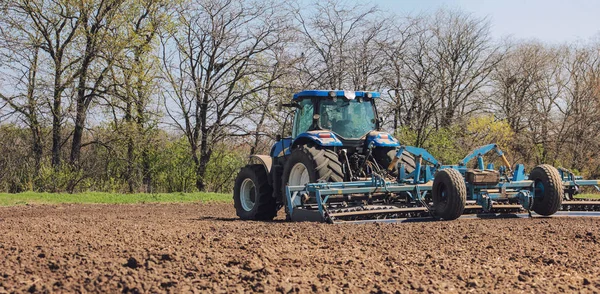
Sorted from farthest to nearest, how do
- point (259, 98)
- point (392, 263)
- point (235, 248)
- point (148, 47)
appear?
point (259, 98) < point (148, 47) < point (235, 248) < point (392, 263)

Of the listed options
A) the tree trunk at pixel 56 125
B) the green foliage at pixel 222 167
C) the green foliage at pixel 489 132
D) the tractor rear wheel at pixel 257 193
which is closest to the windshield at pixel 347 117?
the tractor rear wheel at pixel 257 193

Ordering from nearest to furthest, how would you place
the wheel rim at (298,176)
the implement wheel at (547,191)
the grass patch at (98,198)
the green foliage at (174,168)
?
the implement wheel at (547,191) → the wheel rim at (298,176) → the grass patch at (98,198) → the green foliage at (174,168)

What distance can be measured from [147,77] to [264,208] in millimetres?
11686

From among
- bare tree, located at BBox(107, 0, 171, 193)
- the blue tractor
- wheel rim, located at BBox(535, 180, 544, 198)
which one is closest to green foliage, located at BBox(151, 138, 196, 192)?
bare tree, located at BBox(107, 0, 171, 193)

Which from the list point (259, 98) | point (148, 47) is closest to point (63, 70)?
point (148, 47)

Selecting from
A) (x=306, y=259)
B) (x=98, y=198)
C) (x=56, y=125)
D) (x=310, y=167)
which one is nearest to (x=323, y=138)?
(x=310, y=167)

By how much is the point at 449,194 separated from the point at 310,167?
2.03 m

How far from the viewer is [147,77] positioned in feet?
71.0

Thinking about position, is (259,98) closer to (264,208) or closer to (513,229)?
(264,208)

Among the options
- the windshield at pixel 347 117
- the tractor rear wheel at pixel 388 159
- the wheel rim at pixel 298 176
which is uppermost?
the windshield at pixel 347 117

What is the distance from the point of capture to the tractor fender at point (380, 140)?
10.5 meters

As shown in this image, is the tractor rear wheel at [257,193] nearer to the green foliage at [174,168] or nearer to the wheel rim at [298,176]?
the wheel rim at [298,176]

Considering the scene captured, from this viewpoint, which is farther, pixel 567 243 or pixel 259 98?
pixel 259 98

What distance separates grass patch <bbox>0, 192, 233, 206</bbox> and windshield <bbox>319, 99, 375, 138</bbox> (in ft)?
29.7
